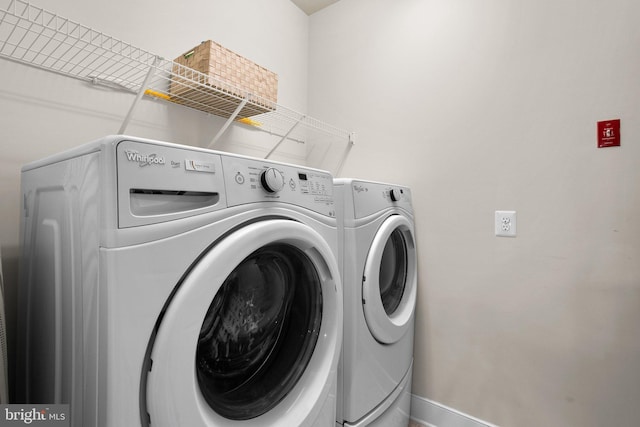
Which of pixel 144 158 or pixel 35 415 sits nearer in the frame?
pixel 144 158

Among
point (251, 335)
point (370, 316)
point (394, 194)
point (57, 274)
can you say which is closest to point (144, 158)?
point (57, 274)

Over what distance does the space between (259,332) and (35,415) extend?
0.51 meters

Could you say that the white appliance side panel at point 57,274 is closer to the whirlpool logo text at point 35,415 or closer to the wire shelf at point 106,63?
the whirlpool logo text at point 35,415

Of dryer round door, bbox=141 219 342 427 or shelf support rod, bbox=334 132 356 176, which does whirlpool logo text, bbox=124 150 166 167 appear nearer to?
dryer round door, bbox=141 219 342 427

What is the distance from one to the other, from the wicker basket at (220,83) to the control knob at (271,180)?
2.06ft

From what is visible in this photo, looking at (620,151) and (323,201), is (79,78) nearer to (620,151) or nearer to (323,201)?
(323,201)

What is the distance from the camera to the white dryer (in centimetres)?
114

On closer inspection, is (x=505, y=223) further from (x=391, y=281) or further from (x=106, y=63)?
(x=106, y=63)

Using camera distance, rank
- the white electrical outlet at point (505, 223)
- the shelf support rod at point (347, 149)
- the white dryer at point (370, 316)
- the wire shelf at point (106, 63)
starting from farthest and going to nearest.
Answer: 1. the shelf support rod at point (347, 149)
2. the white electrical outlet at point (505, 223)
3. the white dryer at point (370, 316)
4. the wire shelf at point (106, 63)

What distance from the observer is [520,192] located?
141 centimetres

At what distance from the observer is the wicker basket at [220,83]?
4.03 ft

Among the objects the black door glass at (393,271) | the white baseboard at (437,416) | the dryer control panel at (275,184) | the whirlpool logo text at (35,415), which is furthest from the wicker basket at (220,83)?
the white baseboard at (437,416)

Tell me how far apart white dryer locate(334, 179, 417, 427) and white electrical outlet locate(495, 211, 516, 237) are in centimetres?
41

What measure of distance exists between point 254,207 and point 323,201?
276 mm
